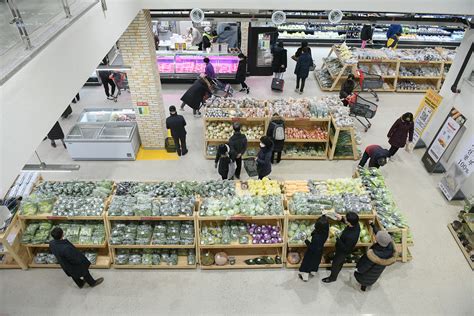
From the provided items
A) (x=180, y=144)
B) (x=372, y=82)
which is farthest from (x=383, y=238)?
(x=372, y=82)

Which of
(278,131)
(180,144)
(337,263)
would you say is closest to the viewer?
(337,263)

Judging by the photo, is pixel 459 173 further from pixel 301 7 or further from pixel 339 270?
pixel 301 7

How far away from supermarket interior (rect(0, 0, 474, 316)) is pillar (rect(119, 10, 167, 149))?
3 centimetres

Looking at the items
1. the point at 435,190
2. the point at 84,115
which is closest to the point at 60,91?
the point at 84,115

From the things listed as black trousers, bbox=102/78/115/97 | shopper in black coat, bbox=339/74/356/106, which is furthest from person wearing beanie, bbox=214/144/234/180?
black trousers, bbox=102/78/115/97

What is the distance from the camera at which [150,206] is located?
6637 millimetres

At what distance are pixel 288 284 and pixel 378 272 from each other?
5.23 feet

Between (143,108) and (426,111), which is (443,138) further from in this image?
(143,108)

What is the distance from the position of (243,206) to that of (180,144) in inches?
145

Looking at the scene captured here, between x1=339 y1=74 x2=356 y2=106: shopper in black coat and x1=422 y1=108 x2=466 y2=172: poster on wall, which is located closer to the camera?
x1=422 y1=108 x2=466 y2=172: poster on wall

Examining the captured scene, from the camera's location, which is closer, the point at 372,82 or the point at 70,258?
the point at 70,258

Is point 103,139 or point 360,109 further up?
point 360,109

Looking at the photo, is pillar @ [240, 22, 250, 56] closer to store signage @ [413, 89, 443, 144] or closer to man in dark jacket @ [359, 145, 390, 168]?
store signage @ [413, 89, 443, 144]

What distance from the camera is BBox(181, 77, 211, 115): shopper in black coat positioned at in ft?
35.6
